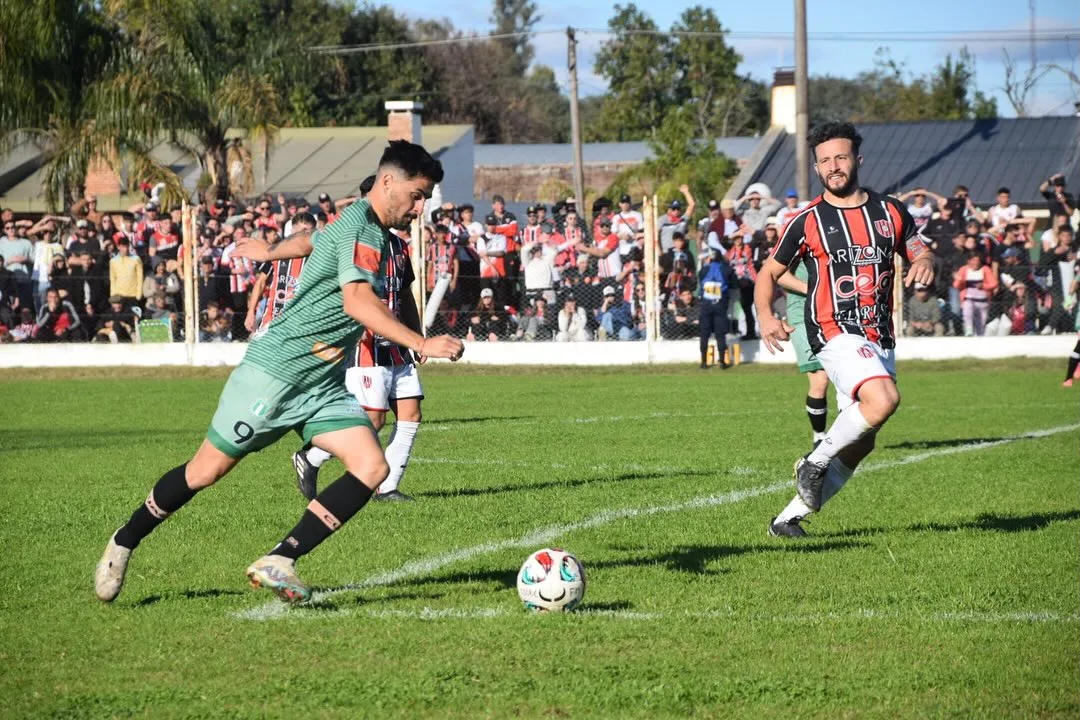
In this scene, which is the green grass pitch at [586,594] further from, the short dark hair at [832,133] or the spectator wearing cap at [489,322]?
the spectator wearing cap at [489,322]

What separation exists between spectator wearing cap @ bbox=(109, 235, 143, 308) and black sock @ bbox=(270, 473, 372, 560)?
60.6ft

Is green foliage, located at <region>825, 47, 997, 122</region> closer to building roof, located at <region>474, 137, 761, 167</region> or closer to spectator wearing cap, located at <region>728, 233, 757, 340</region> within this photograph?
building roof, located at <region>474, 137, 761, 167</region>

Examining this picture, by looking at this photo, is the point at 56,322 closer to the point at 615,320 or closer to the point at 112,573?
the point at 615,320

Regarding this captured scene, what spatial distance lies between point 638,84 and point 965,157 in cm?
3393

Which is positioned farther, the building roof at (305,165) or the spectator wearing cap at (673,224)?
the building roof at (305,165)

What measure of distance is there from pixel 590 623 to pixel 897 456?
6510 millimetres

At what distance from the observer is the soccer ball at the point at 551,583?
5891 mm

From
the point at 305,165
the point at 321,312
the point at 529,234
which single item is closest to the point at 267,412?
the point at 321,312

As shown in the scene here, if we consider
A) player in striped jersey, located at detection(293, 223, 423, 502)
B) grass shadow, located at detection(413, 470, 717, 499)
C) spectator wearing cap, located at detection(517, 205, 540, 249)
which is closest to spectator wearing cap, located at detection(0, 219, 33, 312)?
spectator wearing cap, located at detection(517, 205, 540, 249)

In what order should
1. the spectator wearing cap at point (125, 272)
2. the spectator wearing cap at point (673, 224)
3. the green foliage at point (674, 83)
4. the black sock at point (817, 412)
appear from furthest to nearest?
the green foliage at point (674, 83) → the spectator wearing cap at point (125, 272) → the spectator wearing cap at point (673, 224) → the black sock at point (817, 412)

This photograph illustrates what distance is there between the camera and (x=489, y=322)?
23.1m

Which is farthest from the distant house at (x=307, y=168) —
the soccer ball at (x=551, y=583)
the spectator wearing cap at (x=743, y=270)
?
the soccer ball at (x=551, y=583)

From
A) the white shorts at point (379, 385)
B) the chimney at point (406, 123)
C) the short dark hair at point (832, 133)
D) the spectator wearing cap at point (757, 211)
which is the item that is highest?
the chimney at point (406, 123)

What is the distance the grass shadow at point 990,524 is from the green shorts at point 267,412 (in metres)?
3.08
